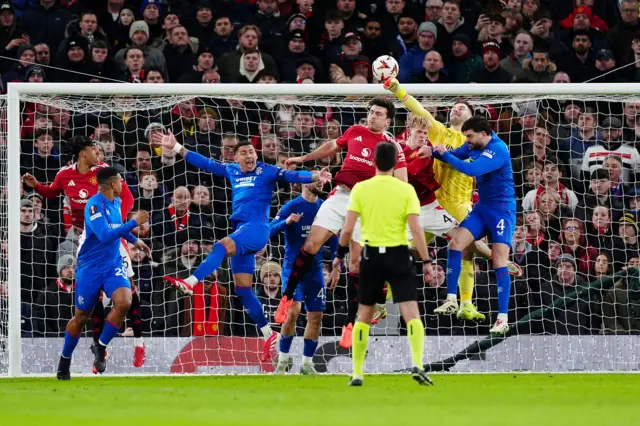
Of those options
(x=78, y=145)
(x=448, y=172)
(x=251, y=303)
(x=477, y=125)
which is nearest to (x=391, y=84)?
(x=477, y=125)

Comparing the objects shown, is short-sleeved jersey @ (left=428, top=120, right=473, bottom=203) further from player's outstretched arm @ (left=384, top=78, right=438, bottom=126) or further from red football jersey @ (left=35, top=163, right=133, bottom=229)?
red football jersey @ (left=35, top=163, right=133, bottom=229)

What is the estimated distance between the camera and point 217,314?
17.0 metres

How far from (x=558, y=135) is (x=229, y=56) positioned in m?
5.00

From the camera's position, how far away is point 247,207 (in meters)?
15.9

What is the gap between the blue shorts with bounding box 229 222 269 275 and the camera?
15.8 meters

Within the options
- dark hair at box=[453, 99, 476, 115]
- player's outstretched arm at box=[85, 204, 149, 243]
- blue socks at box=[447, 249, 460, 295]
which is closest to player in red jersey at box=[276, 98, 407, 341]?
blue socks at box=[447, 249, 460, 295]

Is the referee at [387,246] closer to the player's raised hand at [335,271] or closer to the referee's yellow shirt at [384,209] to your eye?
the referee's yellow shirt at [384,209]

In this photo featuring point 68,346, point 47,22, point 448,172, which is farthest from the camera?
point 47,22

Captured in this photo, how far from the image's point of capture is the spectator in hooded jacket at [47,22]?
65.8 ft

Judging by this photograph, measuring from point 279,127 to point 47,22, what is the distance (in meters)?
4.41

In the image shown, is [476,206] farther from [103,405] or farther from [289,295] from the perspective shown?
[103,405]

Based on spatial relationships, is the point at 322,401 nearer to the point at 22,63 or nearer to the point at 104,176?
the point at 104,176

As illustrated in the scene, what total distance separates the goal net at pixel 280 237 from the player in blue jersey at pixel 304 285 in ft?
3.13

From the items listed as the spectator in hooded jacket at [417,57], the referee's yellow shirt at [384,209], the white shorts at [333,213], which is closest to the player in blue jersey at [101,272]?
the white shorts at [333,213]
